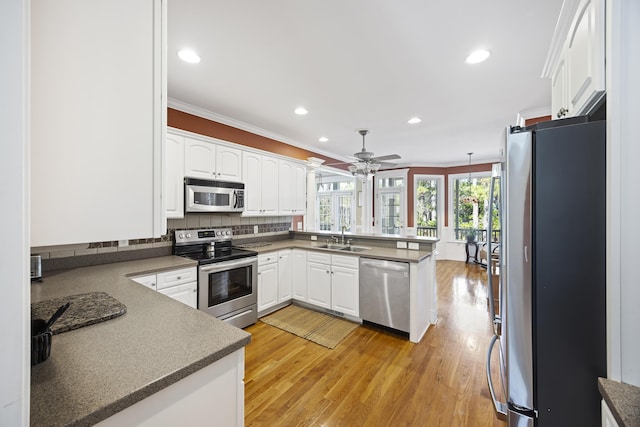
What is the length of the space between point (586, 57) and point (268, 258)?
323 cm

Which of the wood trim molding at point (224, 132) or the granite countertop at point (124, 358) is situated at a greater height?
the wood trim molding at point (224, 132)

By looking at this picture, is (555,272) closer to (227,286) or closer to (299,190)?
(227,286)

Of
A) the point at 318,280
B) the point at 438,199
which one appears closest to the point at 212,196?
the point at 318,280

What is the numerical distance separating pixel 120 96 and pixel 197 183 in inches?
93.0

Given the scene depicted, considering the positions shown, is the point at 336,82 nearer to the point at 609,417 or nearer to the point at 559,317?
the point at 559,317

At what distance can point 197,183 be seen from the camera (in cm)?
299

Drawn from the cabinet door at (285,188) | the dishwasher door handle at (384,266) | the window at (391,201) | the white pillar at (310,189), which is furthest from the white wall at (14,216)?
the window at (391,201)

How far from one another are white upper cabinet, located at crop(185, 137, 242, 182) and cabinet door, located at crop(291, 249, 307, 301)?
1318mm

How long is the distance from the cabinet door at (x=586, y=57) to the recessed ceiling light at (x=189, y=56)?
2438 mm

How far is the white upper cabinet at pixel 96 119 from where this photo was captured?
64 centimetres

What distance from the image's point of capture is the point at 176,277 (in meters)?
2.48

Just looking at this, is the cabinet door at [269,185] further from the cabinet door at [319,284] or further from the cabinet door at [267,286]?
the cabinet door at [319,284]

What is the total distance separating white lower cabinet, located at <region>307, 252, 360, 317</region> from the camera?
327 centimetres

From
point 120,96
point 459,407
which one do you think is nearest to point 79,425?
point 120,96
